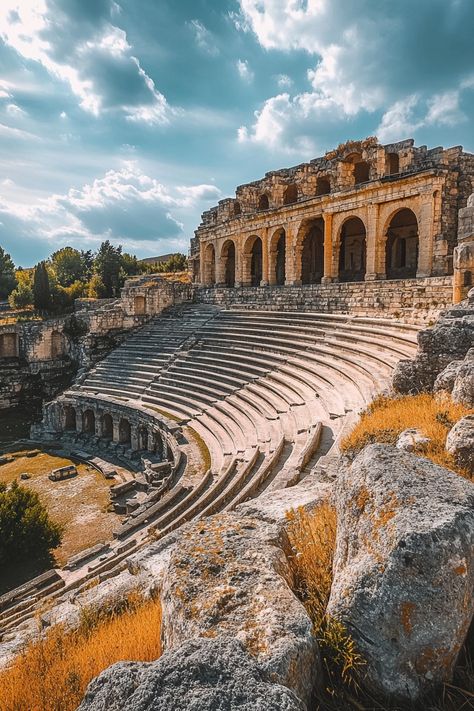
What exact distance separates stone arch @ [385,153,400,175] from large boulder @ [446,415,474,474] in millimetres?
20720

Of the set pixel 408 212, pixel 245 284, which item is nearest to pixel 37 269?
pixel 245 284

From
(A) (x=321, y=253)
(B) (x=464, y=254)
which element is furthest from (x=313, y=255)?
(B) (x=464, y=254)

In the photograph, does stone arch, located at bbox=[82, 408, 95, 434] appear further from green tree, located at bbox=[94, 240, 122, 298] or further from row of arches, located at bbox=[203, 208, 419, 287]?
green tree, located at bbox=[94, 240, 122, 298]

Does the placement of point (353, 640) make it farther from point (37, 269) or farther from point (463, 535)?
point (37, 269)

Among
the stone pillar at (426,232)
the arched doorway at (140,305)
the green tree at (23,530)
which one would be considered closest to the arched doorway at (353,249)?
the stone pillar at (426,232)

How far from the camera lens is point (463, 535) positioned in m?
2.24

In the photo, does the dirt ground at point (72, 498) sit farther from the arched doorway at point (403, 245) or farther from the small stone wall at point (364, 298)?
the arched doorway at point (403, 245)

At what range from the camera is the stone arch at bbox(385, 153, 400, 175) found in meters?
21.1

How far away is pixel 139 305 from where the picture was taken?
2672 centimetres

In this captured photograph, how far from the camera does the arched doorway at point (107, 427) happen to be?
62.6 ft

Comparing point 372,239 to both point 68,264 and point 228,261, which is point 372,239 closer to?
point 228,261

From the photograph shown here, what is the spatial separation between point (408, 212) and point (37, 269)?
25980 mm

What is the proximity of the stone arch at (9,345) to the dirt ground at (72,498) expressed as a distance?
396 inches

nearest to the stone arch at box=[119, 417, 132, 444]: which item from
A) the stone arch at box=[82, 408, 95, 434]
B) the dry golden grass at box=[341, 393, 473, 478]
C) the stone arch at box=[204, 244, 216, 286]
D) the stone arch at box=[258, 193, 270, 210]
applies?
the stone arch at box=[82, 408, 95, 434]
